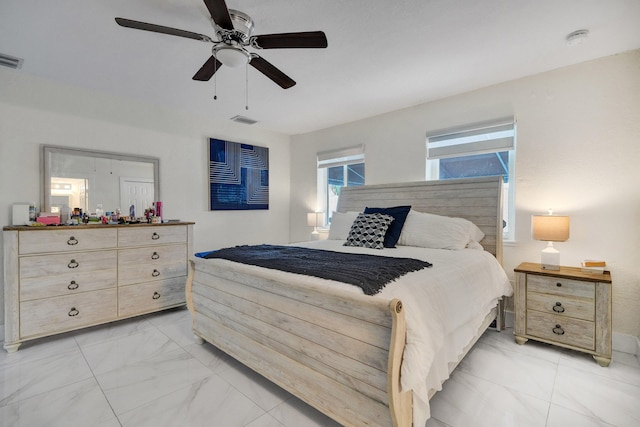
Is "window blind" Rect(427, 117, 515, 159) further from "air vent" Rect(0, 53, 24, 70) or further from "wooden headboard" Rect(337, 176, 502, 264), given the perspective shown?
"air vent" Rect(0, 53, 24, 70)

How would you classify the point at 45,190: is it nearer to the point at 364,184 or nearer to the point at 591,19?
the point at 364,184

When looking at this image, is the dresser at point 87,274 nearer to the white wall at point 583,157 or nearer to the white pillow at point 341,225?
the white pillow at point 341,225

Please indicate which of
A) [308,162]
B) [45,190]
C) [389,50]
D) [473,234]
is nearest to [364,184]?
[308,162]

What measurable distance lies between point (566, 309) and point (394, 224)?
4.82 ft

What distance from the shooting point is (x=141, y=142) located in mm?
3459

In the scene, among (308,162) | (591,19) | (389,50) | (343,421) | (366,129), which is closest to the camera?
(343,421)

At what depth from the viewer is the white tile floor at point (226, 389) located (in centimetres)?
159

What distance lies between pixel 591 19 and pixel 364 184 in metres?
2.62

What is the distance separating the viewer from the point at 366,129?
410 centimetres

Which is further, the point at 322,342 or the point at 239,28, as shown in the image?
the point at 239,28

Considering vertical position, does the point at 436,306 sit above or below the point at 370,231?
below

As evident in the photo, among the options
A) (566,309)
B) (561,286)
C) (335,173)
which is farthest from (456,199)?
(335,173)

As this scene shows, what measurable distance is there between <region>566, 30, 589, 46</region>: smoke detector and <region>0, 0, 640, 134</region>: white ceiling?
0.04m

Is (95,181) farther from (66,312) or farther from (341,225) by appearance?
(341,225)
